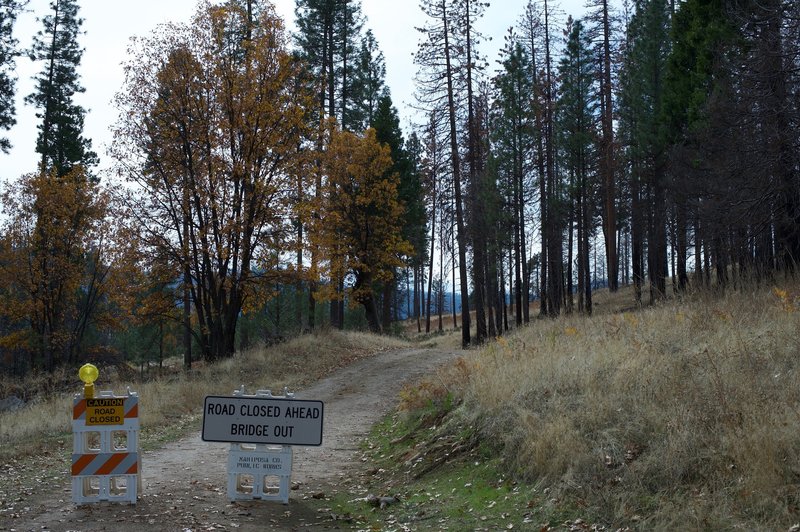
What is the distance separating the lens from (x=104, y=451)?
759cm

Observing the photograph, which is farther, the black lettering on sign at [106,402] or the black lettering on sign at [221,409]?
the black lettering on sign at [221,409]

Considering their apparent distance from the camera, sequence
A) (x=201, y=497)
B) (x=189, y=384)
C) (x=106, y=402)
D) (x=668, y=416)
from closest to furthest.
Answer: (x=668, y=416), (x=106, y=402), (x=201, y=497), (x=189, y=384)

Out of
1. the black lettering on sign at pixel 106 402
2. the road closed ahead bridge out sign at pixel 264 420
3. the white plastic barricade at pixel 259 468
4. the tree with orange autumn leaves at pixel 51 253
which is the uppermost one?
the tree with orange autumn leaves at pixel 51 253

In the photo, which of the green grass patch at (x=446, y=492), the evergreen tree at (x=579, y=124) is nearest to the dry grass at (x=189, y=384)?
the green grass patch at (x=446, y=492)

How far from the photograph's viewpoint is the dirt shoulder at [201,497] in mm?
7102

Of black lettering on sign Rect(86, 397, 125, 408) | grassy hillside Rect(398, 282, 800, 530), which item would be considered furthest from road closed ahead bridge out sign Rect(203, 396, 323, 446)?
grassy hillside Rect(398, 282, 800, 530)

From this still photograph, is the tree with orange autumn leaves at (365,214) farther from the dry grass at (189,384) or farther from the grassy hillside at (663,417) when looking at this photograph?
the grassy hillside at (663,417)

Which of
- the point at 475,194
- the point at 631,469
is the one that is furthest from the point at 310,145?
the point at 631,469

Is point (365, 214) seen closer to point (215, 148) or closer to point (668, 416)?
point (215, 148)

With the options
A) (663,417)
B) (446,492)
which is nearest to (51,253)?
(446,492)

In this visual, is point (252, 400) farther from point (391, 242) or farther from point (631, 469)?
point (391, 242)

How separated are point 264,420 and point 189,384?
35.0 ft

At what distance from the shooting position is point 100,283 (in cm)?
3080

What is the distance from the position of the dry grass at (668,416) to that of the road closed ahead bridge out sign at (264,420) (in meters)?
2.35
